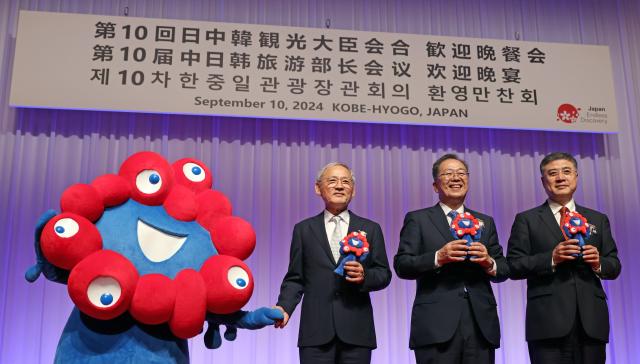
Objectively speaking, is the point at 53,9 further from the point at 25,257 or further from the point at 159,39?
the point at 25,257

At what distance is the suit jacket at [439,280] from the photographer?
254 cm

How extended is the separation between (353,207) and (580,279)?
176cm

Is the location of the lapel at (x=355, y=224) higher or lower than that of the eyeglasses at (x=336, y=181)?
lower

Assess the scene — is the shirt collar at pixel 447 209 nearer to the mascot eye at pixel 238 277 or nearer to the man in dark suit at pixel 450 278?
the man in dark suit at pixel 450 278

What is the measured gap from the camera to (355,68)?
166 inches

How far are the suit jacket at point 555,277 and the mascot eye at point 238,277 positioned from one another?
1.17 meters

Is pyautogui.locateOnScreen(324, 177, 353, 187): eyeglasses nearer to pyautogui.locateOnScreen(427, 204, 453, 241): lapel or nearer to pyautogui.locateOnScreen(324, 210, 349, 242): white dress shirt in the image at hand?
pyautogui.locateOnScreen(324, 210, 349, 242): white dress shirt

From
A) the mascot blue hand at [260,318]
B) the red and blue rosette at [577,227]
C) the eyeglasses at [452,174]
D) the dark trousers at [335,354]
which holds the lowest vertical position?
A: the dark trousers at [335,354]

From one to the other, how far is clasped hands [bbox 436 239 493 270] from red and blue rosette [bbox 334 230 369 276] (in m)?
0.30

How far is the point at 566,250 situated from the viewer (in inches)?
101

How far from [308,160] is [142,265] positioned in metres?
2.18

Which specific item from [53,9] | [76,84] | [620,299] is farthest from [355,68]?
[620,299]

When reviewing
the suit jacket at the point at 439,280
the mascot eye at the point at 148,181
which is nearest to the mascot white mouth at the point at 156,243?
the mascot eye at the point at 148,181

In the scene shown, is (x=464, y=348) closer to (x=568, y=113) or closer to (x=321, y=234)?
(x=321, y=234)
